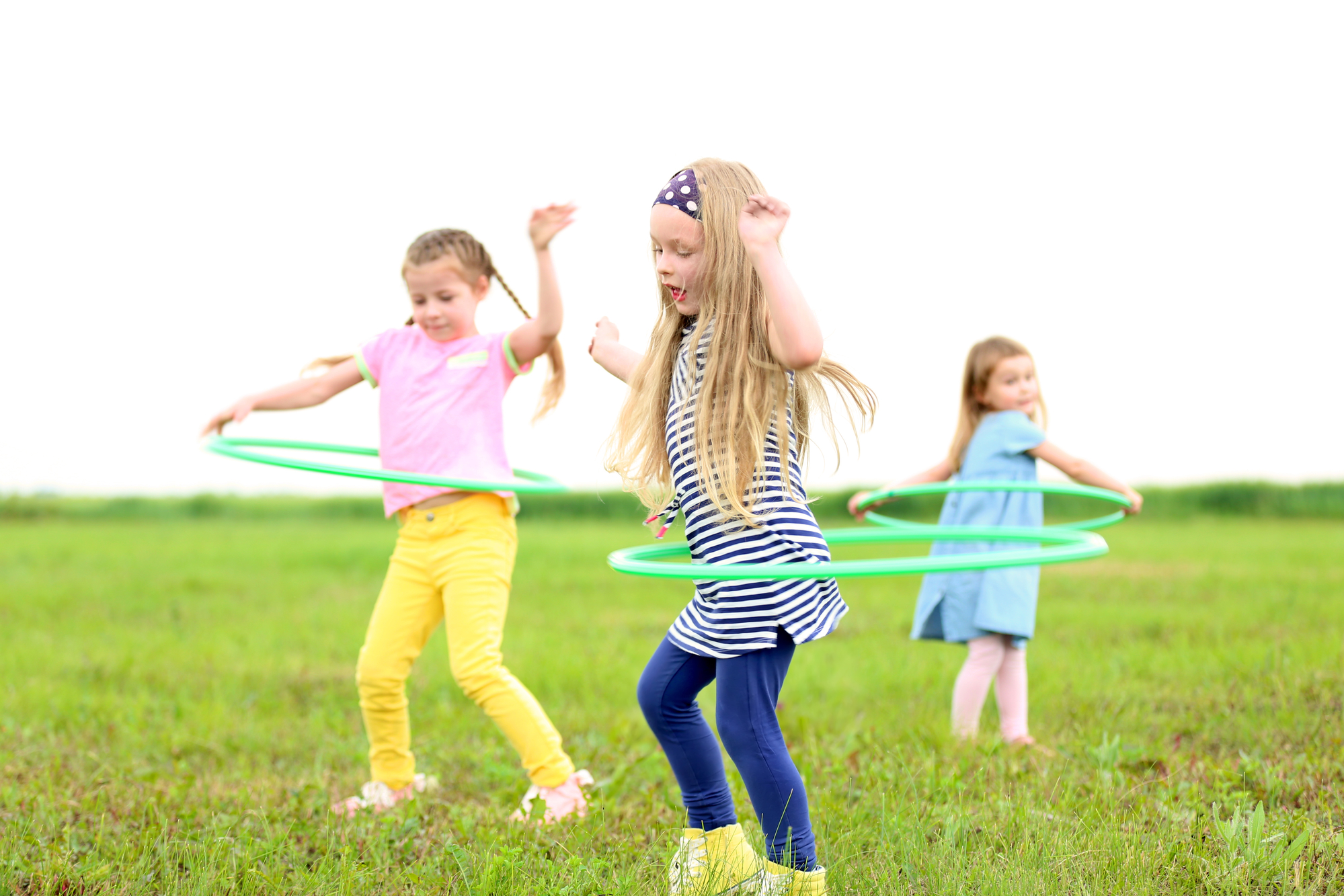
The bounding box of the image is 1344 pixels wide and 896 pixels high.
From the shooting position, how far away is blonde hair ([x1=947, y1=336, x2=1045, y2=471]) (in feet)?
19.1

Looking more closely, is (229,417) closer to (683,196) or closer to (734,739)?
(683,196)

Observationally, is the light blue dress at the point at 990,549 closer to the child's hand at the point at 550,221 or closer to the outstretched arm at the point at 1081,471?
the outstretched arm at the point at 1081,471

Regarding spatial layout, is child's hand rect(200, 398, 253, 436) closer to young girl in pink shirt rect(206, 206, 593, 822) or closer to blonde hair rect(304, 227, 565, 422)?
young girl in pink shirt rect(206, 206, 593, 822)

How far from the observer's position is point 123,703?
21.2 ft

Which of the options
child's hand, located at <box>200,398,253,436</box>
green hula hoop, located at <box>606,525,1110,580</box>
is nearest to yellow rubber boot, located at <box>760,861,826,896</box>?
green hula hoop, located at <box>606,525,1110,580</box>

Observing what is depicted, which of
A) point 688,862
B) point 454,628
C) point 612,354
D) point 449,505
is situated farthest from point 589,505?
point 688,862

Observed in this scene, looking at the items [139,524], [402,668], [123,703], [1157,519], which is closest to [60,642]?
[123,703]

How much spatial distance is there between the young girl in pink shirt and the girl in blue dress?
1.91 m

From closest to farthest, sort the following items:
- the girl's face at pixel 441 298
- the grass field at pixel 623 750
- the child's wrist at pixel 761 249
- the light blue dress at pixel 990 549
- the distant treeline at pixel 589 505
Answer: the child's wrist at pixel 761 249 → the grass field at pixel 623 750 → the girl's face at pixel 441 298 → the light blue dress at pixel 990 549 → the distant treeline at pixel 589 505

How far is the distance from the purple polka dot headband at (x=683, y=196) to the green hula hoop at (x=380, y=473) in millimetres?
1384

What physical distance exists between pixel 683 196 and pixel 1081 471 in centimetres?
302

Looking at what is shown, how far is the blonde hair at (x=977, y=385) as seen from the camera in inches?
229

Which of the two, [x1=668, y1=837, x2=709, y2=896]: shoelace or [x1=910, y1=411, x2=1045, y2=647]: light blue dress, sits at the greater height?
[x1=910, y1=411, x2=1045, y2=647]: light blue dress

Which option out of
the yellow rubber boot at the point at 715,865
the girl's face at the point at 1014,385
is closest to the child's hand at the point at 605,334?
the yellow rubber boot at the point at 715,865
